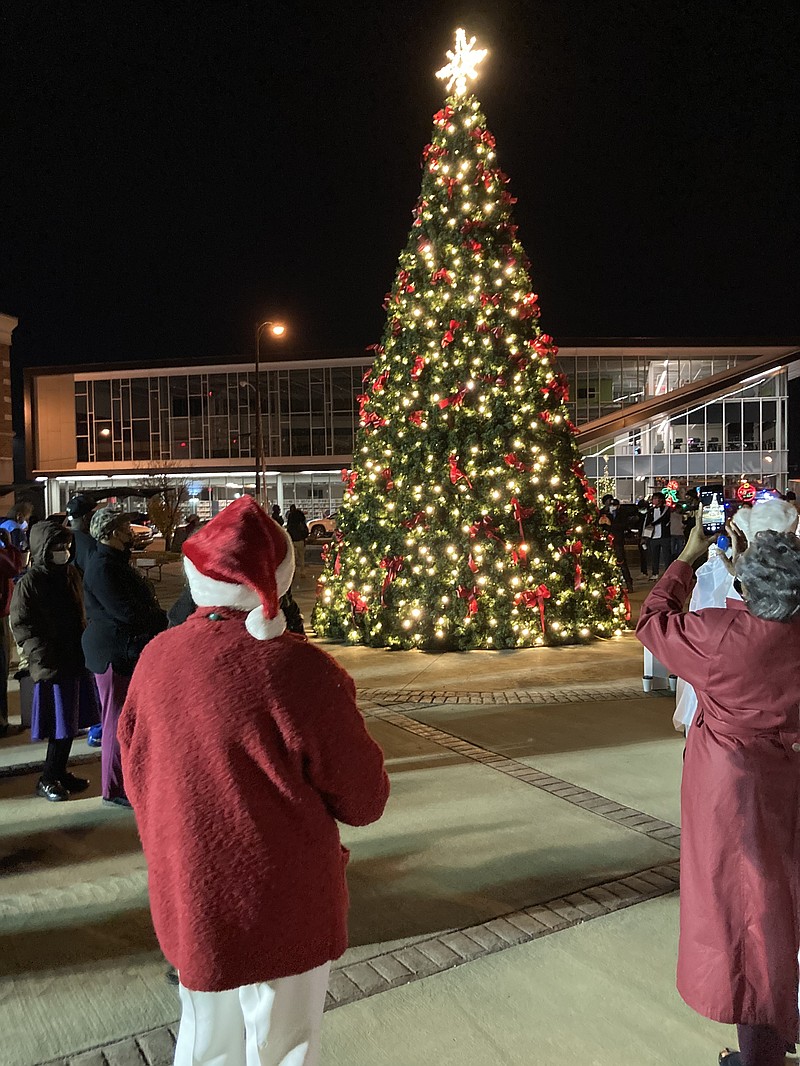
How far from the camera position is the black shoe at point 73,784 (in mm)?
5625

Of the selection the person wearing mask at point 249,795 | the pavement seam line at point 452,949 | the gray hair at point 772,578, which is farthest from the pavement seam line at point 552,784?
the person wearing mask at point 249,795

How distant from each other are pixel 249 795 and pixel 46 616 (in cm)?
410

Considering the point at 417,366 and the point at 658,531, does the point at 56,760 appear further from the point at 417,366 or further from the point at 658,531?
the point at 658,531

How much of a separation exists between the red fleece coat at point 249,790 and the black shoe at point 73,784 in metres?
4.02

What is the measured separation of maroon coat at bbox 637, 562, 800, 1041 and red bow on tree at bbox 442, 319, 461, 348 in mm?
7959

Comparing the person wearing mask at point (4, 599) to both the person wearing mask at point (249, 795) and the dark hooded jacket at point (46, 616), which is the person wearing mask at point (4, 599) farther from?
the person wearing mask at point (249, 795)

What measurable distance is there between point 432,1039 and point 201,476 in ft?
146

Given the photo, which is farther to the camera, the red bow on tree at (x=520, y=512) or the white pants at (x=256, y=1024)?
the red bow on tree at (x=520, y=512)

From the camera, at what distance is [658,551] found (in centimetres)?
1670

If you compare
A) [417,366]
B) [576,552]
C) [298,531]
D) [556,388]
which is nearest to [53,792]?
[417,366]

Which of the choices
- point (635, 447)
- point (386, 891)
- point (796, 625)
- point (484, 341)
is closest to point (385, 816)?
point (386, 891)

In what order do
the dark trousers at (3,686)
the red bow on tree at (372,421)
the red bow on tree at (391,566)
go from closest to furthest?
the dark trousers at (3,686)
the red bow on tree at (391,566)
the red bow on tree at (372,421)

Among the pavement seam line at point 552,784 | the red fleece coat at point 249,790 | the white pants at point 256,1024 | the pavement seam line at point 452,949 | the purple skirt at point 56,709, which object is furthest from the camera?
the purple skirt at point 56,709

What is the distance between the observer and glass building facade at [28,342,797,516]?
4216 cm
